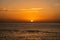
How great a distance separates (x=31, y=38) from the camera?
11.7 ft

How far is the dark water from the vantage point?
357cm

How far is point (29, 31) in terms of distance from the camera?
11.9 ft

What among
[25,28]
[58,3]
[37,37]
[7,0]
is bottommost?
[37,37]

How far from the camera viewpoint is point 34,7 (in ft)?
7.16

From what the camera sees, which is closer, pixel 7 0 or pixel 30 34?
pixel 7 0

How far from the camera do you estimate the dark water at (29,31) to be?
357 centimetres

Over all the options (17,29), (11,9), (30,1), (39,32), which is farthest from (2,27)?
(30,1)

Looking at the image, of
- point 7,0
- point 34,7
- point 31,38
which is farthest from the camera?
point 31,38

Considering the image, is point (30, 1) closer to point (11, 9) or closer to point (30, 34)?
point (11, 9)

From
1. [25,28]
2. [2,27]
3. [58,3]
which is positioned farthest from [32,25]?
[58,3]

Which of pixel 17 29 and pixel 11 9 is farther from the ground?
pixel 11 9

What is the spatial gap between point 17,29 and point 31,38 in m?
0.43

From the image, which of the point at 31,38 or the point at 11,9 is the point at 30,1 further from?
the point at 31,38

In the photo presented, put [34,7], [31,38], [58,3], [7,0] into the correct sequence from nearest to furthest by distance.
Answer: [7,0] → [58,3] → [34,7] → [31,38]
